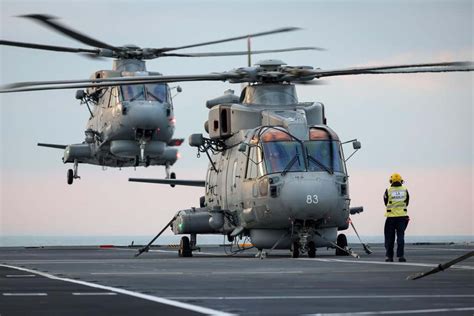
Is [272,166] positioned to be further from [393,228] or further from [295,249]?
[393,228]

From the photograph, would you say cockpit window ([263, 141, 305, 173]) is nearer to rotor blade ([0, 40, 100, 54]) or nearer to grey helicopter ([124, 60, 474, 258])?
grey helicopter ([124, 60, 474, 258])

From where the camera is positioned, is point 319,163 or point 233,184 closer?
point 319,163

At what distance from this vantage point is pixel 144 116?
5225 centimetres

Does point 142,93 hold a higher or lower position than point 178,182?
higher

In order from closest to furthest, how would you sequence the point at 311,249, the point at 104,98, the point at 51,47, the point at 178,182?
the point at 311,249
the point at 178,182
the point at 51,47
the point at 104,98

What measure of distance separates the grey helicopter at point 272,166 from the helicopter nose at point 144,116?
1626 cm

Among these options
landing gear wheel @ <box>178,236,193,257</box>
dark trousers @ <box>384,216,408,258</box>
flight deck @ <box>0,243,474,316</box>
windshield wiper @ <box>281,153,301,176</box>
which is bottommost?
landing gear wheel @ <box>178,236,193,257</box>

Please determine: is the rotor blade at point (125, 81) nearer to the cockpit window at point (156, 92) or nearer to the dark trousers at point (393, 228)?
the dark trousers at point (393, 228)

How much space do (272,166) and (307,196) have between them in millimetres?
1310

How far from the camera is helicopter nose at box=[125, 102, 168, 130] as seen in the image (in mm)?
52281

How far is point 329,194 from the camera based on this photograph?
101 feet

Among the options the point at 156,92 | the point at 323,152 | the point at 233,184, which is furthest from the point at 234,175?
the point at 156,92

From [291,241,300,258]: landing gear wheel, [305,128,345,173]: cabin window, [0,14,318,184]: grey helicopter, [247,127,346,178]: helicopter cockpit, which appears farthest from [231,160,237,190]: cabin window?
[0,14,318,184]: grey helicopter

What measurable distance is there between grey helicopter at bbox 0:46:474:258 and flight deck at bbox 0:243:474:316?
7416mm
